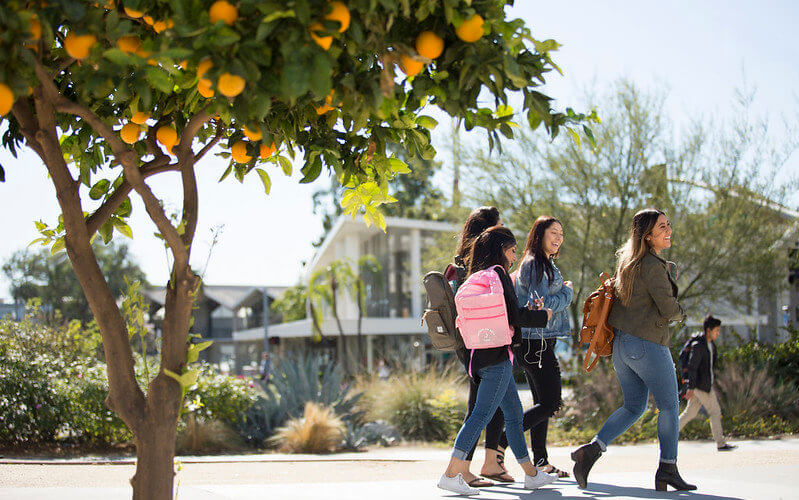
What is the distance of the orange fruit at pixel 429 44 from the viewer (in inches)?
102

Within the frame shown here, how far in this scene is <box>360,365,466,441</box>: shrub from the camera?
1096cm

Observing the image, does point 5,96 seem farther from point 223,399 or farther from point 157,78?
point 223,399

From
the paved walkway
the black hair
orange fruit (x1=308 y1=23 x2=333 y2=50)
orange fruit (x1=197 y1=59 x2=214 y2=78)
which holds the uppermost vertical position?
orange fruit (x1=308 y1=23 x2=333 y2=50)

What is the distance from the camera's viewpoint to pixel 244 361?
122 feet

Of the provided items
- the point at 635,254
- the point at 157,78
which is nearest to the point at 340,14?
the point at 157,78

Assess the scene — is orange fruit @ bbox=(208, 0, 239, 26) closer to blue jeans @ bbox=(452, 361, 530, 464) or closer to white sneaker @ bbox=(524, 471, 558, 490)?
blue jeans @ bbox=(452, 361, 530, 464)

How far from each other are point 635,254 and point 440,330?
1.36m

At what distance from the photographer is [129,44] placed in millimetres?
2619

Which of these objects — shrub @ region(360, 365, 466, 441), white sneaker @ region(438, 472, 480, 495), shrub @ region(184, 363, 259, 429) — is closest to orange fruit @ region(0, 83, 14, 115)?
white sneaker @ region(438, 472, 480, 495)

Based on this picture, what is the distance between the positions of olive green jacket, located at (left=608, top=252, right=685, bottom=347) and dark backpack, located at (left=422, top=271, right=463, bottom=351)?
3.43ft

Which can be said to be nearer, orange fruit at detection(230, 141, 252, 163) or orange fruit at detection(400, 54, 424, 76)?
orange fruit at detection(400, 54, 424, 76)

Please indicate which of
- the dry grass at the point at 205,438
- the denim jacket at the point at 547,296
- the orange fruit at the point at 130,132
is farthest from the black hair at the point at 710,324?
the orange fruit at the point at 130,132

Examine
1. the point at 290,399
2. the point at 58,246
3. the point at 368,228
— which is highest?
the point at 368,228

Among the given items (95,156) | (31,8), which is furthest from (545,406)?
(31,8)
